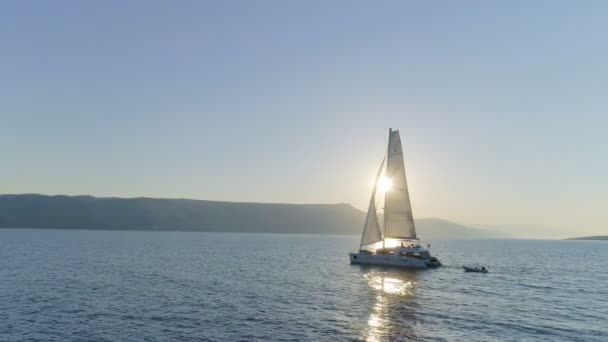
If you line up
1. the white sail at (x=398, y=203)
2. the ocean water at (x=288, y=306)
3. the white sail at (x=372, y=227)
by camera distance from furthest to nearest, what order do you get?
1. the white sail at (x=372, y=227)
2. the white sail at (x=398, y=203)
3. the ocean water at (x=288, y=306)

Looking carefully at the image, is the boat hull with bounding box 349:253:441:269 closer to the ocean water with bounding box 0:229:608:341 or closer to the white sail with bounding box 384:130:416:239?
the white sail with bounding box 384:130:416:239

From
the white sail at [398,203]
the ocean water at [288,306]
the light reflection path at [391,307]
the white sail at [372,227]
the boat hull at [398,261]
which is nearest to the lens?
the ocean water at [288,306]

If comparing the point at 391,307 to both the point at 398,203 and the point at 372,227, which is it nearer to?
the point at 398,203

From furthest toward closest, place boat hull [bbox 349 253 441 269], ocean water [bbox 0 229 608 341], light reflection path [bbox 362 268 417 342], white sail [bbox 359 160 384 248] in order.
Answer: white sail [bbox 359 160 384 248], boat hull [bbox 349 253 441 269], light reflection path [bbox 362 268 417 342], ocean water [bbox 0 229 608 341]

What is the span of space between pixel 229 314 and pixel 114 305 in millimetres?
13650

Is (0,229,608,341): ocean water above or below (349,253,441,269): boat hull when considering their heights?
below

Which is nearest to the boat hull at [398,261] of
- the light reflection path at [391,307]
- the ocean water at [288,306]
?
the light reflection path at [391,307]

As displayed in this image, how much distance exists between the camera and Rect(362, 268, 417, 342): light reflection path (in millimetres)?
37031

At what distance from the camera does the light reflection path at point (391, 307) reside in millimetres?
37031

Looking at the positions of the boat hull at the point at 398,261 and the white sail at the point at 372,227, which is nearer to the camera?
the boat hull at the point at 398,261

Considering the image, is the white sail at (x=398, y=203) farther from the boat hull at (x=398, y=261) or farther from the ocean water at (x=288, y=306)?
the ocean water at (x=288, y=306)

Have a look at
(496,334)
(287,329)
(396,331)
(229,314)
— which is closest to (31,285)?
(229,314)

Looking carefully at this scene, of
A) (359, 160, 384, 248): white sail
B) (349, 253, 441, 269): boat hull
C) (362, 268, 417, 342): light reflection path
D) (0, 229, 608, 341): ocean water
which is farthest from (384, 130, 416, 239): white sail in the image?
(0, 229, 608, 341): ocean water

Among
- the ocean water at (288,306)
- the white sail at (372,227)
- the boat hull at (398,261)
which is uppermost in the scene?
the white sail at (372,227)
